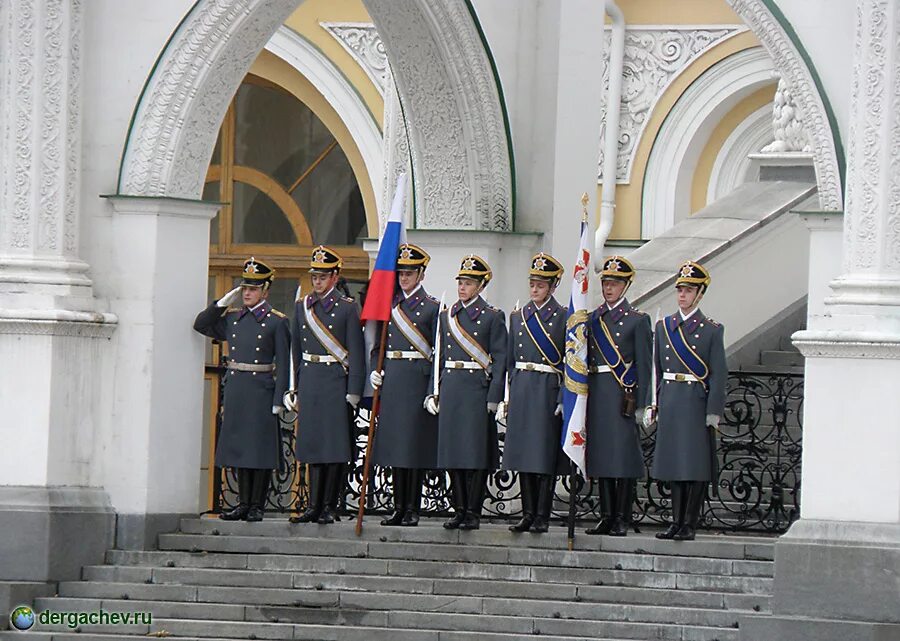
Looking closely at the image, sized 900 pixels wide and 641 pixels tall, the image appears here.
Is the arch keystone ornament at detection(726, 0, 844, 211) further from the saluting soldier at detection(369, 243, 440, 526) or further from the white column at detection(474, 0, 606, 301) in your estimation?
the white column at detection(474, 0, 606, 301)

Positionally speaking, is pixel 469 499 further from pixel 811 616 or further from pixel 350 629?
pixel 811 616

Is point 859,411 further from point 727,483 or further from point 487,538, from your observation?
point 487,538

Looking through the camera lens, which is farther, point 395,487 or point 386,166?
Result: point 386,166

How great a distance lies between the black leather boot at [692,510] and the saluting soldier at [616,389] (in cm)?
32

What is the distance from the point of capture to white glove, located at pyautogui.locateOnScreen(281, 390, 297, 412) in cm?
1559

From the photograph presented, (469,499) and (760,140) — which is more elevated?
(760,140)

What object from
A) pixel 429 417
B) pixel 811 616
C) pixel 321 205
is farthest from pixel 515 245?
pixel 321 205

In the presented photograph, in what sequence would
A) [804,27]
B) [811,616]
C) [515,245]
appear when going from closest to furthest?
[811,616]
[804,27]
[515,245]

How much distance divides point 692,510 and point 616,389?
0.82m

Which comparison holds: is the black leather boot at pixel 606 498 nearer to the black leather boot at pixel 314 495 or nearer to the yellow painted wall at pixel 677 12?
the black leather boot at pixel 314 495

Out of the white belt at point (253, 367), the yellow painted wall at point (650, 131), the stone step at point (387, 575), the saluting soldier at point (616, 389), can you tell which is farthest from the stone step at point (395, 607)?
the yellow painted wall at point (650, 131)

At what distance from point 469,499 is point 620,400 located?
3.47 feet

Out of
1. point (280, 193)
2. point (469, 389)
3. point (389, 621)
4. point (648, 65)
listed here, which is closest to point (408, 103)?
point (469, 389)

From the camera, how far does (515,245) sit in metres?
17.3
